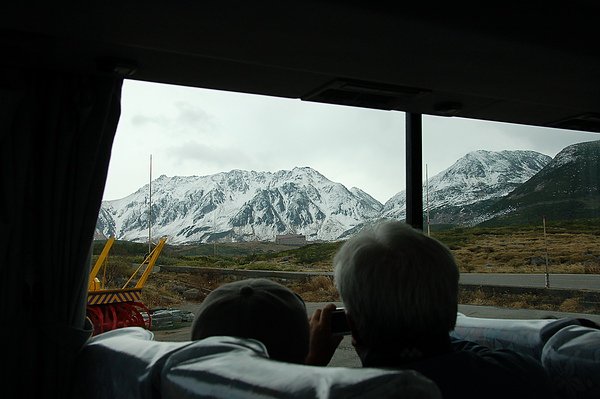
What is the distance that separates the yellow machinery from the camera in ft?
8.05

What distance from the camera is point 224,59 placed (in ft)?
6.81

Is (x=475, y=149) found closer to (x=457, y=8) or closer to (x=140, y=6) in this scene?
(x=457, y=8)

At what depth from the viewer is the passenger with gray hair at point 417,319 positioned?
105 cm

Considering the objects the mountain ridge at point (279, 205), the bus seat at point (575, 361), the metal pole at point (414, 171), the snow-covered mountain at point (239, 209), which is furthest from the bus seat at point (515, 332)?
the metal pole at point (414, 171)

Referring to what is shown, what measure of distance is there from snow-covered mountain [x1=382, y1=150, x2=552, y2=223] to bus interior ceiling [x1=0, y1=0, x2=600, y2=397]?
24.9 inches

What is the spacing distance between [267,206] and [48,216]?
94 cm

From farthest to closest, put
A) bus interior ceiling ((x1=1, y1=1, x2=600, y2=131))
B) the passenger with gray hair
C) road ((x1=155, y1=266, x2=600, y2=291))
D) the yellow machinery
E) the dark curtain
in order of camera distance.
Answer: road ((x1=155, y1=266, x2=600, y2=291)), the yellow machinery, the dark curtain, bus interior ceiling ((x1=1, y1=1, x2=600, y2=131)), the passenger with gray hair

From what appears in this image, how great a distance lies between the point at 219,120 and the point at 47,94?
708 millimetres

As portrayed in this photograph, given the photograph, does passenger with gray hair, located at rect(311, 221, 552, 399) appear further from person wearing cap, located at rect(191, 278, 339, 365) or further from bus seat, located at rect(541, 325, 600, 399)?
bus seat, located at rect(541, 325, 600, 399)

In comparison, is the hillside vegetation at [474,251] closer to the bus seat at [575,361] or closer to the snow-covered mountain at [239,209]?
the snow-covered mountain at [239,209]

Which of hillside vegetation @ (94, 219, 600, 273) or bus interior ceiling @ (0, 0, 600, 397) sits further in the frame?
hillside vegetation @ (94, 219, 600, 273)

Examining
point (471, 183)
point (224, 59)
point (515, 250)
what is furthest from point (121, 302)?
point (515, 250)

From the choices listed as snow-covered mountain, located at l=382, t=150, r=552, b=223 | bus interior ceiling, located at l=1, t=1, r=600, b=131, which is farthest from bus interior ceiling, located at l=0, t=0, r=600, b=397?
snow-covered mountain, located at l=382, t=150, r=552, b=223

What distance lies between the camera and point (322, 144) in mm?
2865
